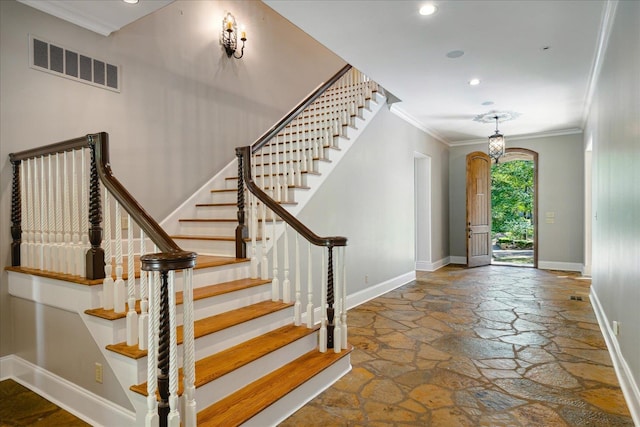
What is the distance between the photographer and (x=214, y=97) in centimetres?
464

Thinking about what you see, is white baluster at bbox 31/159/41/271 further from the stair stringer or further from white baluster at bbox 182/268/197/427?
white baluster at bbox 182/268/197/427

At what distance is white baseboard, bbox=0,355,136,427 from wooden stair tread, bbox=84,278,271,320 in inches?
20.9

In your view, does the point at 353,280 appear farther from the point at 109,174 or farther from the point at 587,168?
the point at 587,168

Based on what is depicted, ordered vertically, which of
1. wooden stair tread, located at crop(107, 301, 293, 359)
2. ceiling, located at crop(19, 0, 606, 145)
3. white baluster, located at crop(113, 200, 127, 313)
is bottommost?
wooden stair tread, located at crop(107, 301, 293, 359)

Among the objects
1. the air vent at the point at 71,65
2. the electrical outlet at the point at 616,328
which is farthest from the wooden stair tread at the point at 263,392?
the air vent at the point at 71,65

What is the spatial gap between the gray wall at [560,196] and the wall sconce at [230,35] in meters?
6.59

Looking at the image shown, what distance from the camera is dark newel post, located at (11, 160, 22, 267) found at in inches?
113

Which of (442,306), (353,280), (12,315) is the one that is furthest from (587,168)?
(12,315)

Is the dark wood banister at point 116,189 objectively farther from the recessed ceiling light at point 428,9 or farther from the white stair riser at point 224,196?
the recessed ceiling light at point 428,9

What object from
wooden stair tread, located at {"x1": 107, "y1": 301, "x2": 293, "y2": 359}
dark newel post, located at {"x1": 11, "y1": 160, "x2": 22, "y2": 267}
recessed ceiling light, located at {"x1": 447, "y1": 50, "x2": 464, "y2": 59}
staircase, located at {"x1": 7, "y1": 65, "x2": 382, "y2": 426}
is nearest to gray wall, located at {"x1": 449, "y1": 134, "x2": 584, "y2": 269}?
recessed ceiling light, located at {"x1": 447, "y1": 50, "x2": 464, "y2": 59}

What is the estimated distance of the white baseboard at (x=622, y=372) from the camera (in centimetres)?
221

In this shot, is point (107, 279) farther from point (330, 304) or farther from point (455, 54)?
point (455, 54)

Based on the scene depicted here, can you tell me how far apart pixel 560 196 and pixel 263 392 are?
26.1 ft

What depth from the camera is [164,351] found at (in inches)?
68.6
